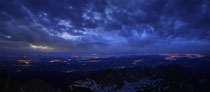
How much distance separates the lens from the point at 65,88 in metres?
88.4

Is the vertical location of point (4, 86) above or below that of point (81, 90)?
above

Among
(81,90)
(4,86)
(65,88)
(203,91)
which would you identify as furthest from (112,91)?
(203,91)

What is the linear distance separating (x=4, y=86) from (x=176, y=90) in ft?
681

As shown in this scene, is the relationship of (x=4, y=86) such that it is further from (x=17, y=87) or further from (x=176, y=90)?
(x=176, y=90)

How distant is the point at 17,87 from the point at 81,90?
2000 inches

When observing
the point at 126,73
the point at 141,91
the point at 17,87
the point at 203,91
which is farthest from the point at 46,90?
the point at 203,91

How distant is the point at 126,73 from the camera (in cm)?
19850

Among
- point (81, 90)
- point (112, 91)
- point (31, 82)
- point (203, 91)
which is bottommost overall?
point (203, 91)

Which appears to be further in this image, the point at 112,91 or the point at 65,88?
the point at 112,91

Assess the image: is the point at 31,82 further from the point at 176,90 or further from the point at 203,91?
the point at 203,91

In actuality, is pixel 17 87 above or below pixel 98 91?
above

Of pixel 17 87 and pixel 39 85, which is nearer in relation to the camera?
pixel 17 87

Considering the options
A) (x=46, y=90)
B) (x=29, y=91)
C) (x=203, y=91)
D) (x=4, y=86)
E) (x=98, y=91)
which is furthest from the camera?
(x=203, y=91)

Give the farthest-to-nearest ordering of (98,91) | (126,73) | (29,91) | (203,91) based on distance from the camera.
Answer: (126,73) < (203,91) < (98,91) < (29,91)
